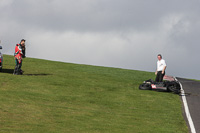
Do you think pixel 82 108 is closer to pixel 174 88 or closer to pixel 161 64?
pixel 174 88

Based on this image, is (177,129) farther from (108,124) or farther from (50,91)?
(50,91)

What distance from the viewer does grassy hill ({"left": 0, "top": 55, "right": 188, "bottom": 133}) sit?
36.6 feet

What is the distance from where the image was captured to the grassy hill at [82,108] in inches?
440

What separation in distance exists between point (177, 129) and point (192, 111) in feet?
12.7

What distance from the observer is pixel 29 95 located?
52.8 ft

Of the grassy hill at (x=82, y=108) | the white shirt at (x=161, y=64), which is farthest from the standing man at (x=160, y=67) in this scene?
the grassy hill at (x=82, y=108)

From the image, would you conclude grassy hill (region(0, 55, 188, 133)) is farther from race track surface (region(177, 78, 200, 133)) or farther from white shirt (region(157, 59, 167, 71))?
white shirt (region(157, 59, 167, 71))

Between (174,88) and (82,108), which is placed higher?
(174,88)

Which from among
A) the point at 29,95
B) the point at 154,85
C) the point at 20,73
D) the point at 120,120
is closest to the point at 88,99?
the point at 29,95

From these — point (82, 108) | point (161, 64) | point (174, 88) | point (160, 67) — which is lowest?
point (82, 108)

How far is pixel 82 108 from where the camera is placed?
1437 cm

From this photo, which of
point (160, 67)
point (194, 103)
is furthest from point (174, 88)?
point (194, 103)

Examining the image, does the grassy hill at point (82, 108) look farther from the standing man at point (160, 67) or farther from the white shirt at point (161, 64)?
the white shirt at point (161, 64)

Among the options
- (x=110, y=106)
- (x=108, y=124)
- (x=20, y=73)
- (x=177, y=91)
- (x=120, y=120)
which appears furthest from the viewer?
(x=20, y=73)
